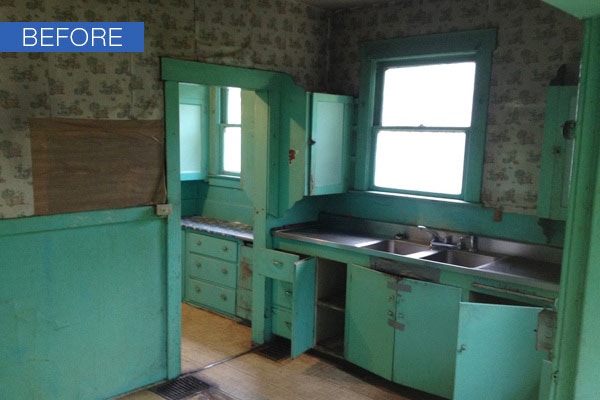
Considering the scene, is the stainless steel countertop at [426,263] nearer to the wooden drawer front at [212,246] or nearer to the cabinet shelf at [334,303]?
the cabinet shelf at [334,303]

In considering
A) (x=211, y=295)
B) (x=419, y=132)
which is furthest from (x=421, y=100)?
(x=211, y=295)

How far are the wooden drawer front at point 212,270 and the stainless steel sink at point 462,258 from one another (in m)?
1.85

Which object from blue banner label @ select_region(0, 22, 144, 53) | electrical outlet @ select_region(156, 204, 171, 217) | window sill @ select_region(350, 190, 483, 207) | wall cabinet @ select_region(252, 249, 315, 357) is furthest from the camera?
wall cabinet @ select_region(252, 249, 315, 357)

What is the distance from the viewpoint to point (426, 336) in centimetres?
319

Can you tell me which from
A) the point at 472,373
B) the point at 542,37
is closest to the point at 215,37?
the point at 542,37

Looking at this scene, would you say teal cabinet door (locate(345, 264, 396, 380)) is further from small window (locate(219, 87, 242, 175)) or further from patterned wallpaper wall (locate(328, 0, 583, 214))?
small window (locate(219, 87, 242, 175))

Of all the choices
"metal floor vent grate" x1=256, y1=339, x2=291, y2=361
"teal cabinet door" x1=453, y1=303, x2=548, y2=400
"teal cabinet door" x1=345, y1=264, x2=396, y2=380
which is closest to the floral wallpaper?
"teal cabinet door" x1=345, y1=264, x2=396, y2=380

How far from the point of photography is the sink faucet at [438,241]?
354cm

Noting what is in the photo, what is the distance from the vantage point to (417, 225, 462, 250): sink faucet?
3.54 meters

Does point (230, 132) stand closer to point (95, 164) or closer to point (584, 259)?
point (95, 164)

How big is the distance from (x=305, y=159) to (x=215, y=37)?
1.07 metres

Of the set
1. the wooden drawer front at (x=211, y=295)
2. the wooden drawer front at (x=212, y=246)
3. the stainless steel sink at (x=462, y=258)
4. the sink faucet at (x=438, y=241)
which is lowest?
the wooden drawer front at (x=211, y=295)

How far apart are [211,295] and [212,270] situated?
0.25 meters

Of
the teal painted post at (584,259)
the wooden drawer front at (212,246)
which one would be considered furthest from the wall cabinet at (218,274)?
the teal painted post at (584,259)
